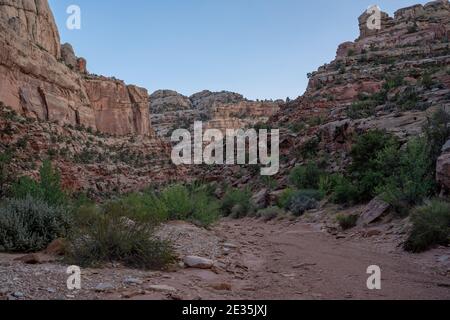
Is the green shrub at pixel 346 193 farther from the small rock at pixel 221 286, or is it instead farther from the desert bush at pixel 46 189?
the small rock at pixel 221 286

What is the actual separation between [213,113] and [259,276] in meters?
69.4

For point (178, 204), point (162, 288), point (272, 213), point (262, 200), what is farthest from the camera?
point (262, 200)

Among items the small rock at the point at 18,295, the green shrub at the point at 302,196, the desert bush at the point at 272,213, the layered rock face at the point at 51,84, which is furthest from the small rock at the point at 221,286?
the layered rock face at the point at 51,84

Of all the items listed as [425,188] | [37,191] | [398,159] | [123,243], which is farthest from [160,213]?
[398,159]

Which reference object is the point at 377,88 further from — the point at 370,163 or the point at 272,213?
the point at 370,163

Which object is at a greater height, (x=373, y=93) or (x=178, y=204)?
(x=373, y=93)

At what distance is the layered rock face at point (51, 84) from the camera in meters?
38.8

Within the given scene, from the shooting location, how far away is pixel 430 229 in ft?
22.6

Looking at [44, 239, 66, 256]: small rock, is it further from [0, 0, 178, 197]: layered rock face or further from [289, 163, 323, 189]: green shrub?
[0, 0, 178, 197]: layered rock face

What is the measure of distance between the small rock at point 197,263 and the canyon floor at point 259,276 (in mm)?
130

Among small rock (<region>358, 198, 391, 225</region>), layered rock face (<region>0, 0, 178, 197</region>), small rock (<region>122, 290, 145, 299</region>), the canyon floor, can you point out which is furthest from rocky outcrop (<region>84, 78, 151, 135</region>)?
small rock (<region>122, 290, 145, 299</region>)

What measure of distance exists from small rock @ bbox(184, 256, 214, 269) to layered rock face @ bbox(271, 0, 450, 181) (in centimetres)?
582

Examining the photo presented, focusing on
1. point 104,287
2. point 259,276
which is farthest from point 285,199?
point 104,287
